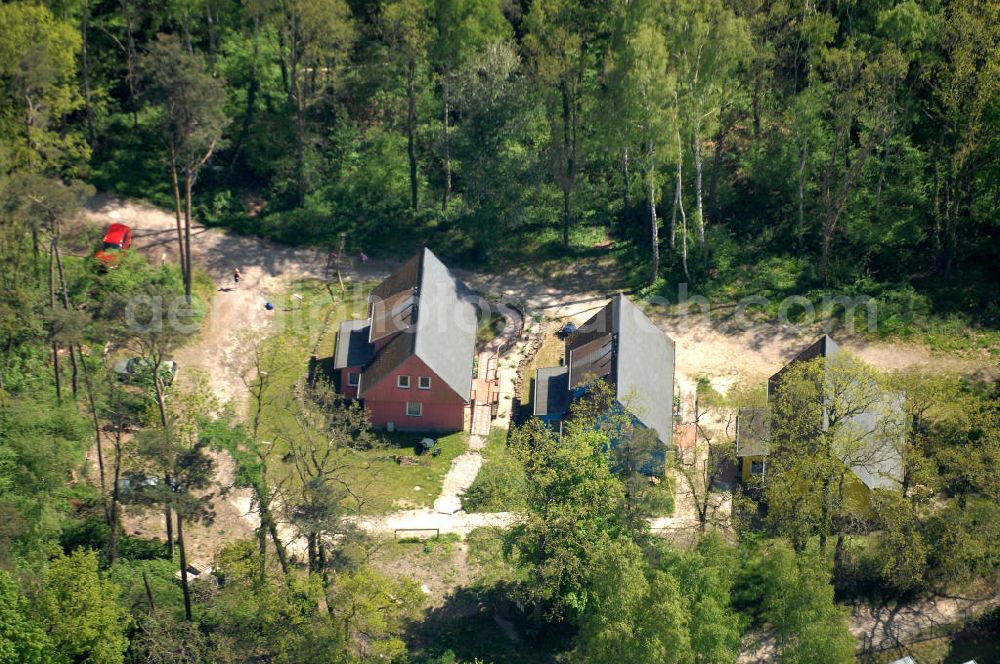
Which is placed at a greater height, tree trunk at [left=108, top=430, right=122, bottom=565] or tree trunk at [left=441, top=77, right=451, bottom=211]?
tree trunk at [left=441, top=77, right=451, bottom=211]

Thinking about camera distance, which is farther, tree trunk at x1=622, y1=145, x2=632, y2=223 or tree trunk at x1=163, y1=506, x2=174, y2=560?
tree trunk at x1=622, y1=145, x2=632, y2=223

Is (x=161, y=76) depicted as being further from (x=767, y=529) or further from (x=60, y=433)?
(x=767, y=529)

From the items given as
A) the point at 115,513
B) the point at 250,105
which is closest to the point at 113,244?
the point at 250,105

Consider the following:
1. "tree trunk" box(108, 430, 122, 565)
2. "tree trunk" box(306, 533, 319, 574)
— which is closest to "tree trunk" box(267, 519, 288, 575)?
"tree trunk" box(306, 533, 319, 574)

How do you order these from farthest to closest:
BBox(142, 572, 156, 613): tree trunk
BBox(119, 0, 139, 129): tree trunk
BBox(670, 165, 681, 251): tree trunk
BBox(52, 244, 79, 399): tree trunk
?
BBox(119, 0, 139, 129): tree trunk → BBox(670, 165, 681, 251): tree trunk → BBox(52, 244, 79, 399): tree trunk → BBox(142, 572, 156, 613): tree trunk

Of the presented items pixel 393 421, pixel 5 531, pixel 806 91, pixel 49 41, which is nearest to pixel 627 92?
pixel 806 91

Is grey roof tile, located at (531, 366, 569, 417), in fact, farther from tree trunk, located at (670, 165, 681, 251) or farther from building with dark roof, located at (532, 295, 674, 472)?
tree trunk, located at (670, 165, 681, 251)
